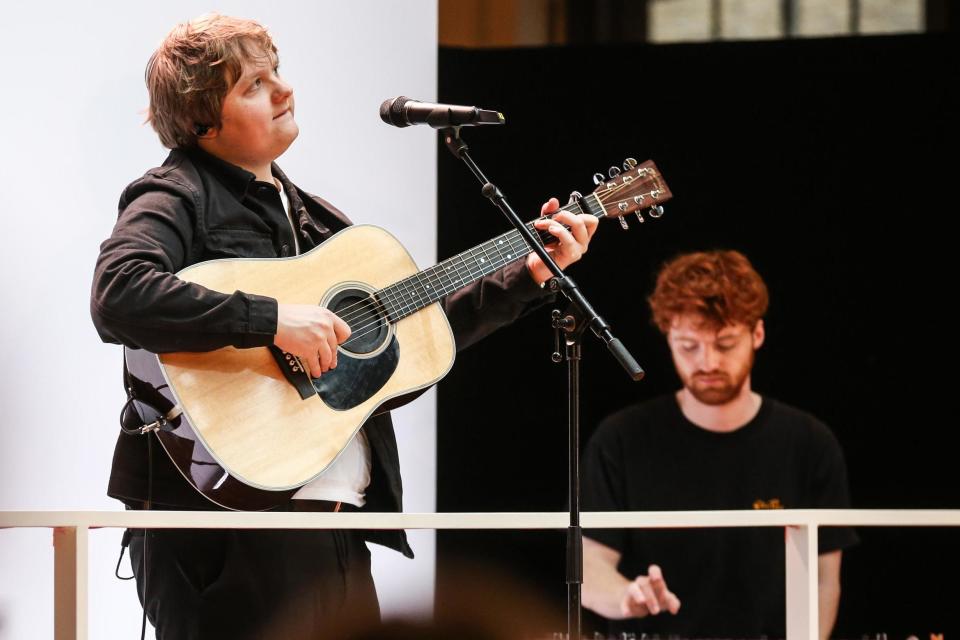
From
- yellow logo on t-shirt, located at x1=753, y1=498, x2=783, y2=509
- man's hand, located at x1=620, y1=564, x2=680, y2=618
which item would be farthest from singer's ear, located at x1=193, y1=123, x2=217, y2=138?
yellow logo on t-shirt, located at x1=753, y1=498, x2=783, y2=509

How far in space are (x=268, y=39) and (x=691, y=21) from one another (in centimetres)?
163

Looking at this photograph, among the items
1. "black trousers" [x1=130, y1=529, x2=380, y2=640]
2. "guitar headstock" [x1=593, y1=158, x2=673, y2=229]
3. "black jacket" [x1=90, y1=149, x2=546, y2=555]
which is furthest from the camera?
"guitar headstock" [x1=593, y1=158, x2=673, y2=229]

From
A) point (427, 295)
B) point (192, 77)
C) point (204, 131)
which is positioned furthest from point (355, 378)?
point (192, 77)

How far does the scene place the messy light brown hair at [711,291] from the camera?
12.0 ft

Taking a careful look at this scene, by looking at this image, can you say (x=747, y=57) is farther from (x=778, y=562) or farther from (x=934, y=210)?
(x=778, y=562)

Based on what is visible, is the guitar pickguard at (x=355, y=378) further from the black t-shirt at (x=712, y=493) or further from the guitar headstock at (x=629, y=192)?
the black t-shirt at (x=712, y=493)

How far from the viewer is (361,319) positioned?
7.89 feet

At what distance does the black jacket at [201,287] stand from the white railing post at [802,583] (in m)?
0.75

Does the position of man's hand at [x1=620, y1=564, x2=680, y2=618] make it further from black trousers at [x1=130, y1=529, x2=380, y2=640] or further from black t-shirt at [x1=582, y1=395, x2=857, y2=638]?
black trousers at [x1=130, y1=529, x2=380, y2=640]

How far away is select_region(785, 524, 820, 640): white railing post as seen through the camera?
2207mm

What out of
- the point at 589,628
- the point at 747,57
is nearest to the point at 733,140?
the point at 747,57

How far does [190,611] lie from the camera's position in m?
2.25

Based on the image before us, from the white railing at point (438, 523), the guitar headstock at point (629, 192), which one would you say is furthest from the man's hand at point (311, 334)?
the guitar headstock at point (629, 192)

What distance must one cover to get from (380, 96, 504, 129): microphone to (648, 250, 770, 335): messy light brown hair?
1.59 m
